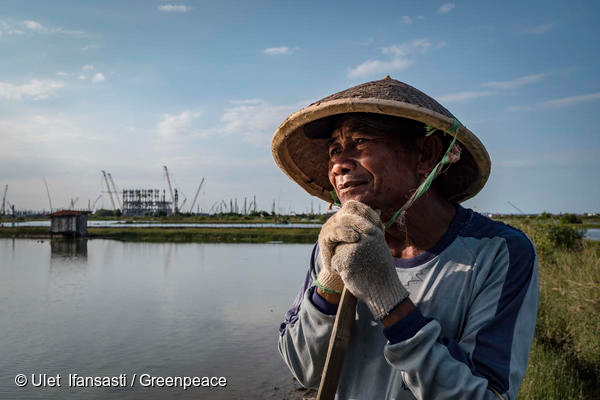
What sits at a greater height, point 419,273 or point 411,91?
point 411,91

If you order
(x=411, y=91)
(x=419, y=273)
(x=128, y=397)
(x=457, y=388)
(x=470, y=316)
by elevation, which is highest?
(x=411, y=91)

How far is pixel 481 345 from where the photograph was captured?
4.61 ft

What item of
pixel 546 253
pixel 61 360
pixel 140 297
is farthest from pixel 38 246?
pixel 546 253

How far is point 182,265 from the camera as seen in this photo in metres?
28.5

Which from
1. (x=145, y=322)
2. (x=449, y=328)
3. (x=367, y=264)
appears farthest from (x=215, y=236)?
(x=367, y=264)

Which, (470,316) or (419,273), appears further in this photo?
(419,273)

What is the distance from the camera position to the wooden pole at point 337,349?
1.49 meters

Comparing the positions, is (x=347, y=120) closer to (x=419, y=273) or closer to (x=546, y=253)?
(x=419, y=273)

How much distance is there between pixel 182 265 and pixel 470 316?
28.5 metres

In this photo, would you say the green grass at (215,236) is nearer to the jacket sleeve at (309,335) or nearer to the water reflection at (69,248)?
the water reflection at (69,248)

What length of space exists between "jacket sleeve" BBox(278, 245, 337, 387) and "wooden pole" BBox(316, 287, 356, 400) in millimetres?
98

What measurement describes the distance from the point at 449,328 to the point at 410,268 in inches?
10.5

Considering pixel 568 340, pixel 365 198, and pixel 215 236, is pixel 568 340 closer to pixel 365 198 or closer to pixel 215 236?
pixel 365 198

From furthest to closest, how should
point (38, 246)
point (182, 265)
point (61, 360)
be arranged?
point (38, 246) < point (182, 265) < point (61, 360)
